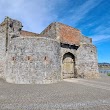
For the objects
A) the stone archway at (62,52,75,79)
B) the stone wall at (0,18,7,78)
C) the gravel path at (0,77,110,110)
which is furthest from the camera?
the stone archway at (62,52,75,79)

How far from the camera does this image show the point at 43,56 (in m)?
12.1

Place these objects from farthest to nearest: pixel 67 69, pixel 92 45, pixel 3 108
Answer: pixel 92 45 < pixel 67 69 < pixel 3 108

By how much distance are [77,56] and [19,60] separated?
25.1 ft

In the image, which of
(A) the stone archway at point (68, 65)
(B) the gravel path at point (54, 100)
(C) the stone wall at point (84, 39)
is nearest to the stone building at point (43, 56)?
(A) the stone archway at point (68, 65)

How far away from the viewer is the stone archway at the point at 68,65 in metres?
15.9

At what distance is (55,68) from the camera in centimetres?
1266

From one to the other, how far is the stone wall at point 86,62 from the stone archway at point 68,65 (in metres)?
0.61

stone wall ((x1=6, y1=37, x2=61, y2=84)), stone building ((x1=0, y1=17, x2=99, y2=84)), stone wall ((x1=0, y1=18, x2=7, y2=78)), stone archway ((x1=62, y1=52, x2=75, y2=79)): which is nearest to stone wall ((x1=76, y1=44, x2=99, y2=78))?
stone building ((x1=0, y1=17, x2=99, y2=84))

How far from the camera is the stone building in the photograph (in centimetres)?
1176

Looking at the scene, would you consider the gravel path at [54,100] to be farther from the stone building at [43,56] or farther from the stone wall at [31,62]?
the stone building at [43,56]

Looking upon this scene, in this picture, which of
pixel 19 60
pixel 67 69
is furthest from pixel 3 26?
pixel 67 69

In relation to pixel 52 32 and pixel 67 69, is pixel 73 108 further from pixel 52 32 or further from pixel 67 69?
pixel 52 32

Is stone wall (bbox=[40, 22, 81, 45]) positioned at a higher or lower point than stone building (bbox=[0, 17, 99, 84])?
higher

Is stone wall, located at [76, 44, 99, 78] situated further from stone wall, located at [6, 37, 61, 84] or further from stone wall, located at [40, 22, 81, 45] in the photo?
stone wall, located at [6, 37, 61, 84]
